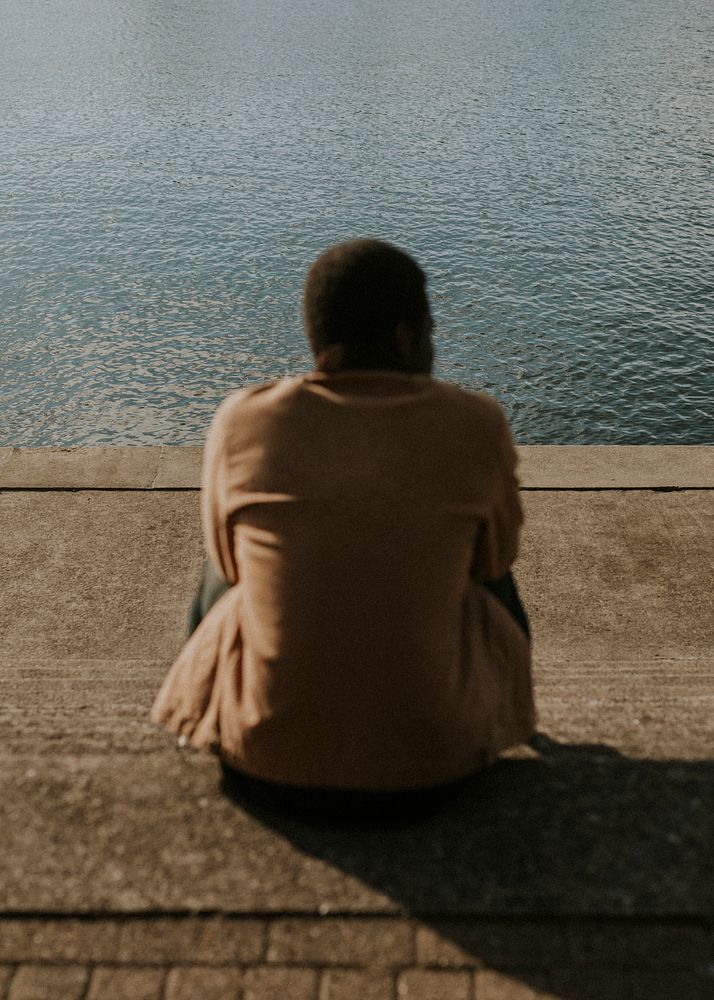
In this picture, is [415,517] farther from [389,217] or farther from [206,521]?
[389,217]

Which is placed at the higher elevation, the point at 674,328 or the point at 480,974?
the point at 480,974

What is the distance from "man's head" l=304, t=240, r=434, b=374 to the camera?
2.61 m

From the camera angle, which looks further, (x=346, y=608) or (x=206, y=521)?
(x=206, y=521)

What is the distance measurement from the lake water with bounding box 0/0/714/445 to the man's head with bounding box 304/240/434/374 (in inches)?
407

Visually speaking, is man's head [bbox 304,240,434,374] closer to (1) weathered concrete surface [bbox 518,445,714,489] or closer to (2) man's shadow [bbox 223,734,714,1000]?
(2) man's shadow [bbox 223,734,714,1000]

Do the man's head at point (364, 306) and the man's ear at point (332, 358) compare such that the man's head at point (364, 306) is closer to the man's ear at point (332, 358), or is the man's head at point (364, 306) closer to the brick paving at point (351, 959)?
the man's ear at point (332, 358)

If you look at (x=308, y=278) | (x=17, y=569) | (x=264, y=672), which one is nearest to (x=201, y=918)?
(x=264, y=672)

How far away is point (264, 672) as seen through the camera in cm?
260

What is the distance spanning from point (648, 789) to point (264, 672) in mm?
1294

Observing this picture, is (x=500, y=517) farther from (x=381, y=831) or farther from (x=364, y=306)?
(x=381, y=831)

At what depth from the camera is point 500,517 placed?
2645 millimetres

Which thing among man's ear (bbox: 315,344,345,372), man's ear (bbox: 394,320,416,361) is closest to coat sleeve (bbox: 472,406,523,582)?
man's ear (bbox: 394,320,416,361)

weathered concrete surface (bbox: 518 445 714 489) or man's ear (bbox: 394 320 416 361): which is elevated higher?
man's ear (bbox: 394 320 416 361)

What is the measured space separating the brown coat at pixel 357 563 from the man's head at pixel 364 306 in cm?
12
